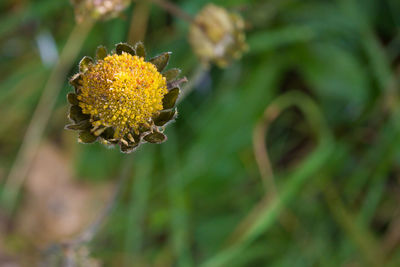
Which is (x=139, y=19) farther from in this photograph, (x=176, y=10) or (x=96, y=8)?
(x=96, y=8)

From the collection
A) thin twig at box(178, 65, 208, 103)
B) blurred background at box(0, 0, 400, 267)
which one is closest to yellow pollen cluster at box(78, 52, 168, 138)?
thin twig at box(178, 65, 208, 103)

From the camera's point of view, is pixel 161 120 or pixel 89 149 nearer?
pixel 161 120

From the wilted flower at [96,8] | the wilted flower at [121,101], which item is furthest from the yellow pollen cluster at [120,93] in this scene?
the wilted flower at [96,8]

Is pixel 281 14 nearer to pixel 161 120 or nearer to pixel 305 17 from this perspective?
pixel 305 17

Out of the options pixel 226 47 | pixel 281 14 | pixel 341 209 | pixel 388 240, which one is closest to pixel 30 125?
pixel 226 47

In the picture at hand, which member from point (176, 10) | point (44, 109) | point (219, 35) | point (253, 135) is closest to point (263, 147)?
point (253, 135)

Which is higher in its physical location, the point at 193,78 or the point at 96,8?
the point at 193,78
